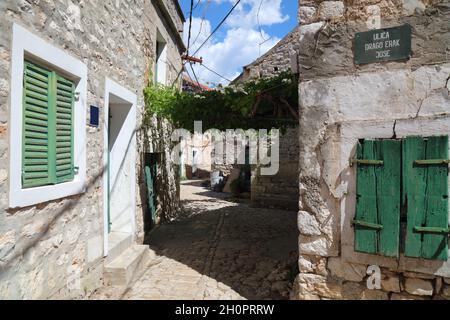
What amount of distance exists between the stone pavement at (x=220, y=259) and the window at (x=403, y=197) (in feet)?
4.76

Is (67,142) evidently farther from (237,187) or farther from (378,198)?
(237,187)

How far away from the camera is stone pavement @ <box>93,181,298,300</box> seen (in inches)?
135

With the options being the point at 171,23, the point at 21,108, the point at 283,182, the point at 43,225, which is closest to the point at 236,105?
the point at 21,108

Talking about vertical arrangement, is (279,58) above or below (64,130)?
above

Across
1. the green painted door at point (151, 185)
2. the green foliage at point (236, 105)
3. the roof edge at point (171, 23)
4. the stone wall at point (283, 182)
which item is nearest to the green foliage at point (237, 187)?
the stone wall at point (283, 182)

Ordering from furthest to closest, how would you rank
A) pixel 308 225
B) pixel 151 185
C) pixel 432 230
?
pixel 151 185
pixel 308 225
pixel 432 230

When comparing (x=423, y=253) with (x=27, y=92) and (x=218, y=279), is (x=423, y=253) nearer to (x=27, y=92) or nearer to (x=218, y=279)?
(x=218, y=279)

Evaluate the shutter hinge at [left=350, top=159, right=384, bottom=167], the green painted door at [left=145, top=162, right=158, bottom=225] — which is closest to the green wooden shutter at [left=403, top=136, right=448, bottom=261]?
the shutter hinge at [left=350, top=159, right=384, bottom=167]

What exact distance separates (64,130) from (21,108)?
2.10 feet

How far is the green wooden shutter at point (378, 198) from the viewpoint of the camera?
236 cm

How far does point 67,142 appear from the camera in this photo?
2789 mm

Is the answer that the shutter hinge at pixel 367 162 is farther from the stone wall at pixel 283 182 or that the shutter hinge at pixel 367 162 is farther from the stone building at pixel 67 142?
the stone wall at pixel 283 182
